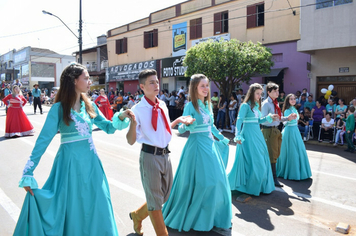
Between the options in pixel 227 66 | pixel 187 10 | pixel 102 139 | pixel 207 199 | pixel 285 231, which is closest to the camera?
pixel 207 199

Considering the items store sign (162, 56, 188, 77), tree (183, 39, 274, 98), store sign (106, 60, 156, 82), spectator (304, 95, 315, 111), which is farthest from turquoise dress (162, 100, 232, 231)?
store sign (106, 60, 156, 82)

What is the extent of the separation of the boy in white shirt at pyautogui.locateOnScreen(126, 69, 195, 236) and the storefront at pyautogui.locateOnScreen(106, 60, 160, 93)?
23.0 meters

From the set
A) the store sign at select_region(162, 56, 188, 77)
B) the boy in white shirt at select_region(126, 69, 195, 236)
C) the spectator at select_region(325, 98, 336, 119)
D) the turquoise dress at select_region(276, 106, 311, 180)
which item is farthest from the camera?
the store sign at select_region(162, 56, 188, 77)

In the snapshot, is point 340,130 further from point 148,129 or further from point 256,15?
point 256,15

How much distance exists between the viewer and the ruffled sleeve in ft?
9.07

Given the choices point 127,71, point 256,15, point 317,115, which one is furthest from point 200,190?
point 127,71

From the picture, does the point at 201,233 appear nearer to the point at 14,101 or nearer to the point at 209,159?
the point at 209,159

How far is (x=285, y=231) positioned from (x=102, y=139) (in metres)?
8.33

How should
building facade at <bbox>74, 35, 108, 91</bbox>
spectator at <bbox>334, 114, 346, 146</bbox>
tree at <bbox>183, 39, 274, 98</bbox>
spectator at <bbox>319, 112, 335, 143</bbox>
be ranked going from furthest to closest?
building facade at <bbox>74, 35, 108, 91</bbox> → tree at <bbox>183, 39, 274, 98</bbox> → spectator at <bbox>319, 112, 335, 143</bbox> → spectator at <bbox>334, 114, 346, 146</bbox>

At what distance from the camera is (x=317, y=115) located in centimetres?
1230

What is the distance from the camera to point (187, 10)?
2300 centimetres

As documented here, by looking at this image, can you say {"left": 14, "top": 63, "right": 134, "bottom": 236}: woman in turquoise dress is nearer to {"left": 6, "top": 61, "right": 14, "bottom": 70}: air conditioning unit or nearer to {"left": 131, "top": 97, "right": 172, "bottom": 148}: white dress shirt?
{"left": 131, "top": 97, "right": 172, "bottom": 148}: white dress shirt

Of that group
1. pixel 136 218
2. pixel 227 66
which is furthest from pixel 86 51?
pixel 136 218

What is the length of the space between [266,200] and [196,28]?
18.9m
